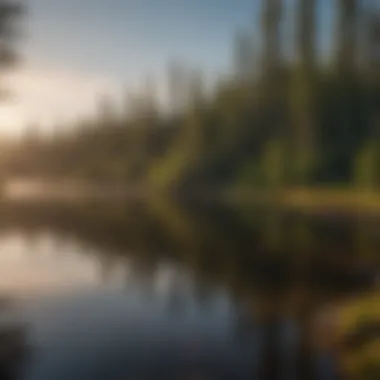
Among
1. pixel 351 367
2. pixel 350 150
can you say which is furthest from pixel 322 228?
pixel 351 367

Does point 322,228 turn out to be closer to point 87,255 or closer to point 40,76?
point 87,255

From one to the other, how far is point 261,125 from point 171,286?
42.9 inches

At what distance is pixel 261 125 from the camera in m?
3.22

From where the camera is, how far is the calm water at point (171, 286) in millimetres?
2695

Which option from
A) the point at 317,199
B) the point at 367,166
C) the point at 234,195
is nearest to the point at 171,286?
the point at 234,195

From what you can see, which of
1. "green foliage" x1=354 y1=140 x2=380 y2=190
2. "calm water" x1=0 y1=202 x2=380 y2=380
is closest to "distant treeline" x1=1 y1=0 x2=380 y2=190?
→ "green foliage" x1=354 y1=140 x2=380 y2=190

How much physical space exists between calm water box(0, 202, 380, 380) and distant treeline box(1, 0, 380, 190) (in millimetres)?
253

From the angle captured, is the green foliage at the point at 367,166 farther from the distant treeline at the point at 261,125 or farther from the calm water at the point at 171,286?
the calm water at the point at 171,286

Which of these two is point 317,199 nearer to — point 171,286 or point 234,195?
point 234,195

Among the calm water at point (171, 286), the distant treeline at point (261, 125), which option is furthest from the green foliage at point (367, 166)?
the calm water at point (171, 286)

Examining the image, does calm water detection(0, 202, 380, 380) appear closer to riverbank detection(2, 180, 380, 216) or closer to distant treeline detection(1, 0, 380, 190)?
riverbank detection(2, 180, 380, 216)

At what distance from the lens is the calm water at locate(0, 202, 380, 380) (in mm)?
2695

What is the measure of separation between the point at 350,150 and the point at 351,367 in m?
1.22

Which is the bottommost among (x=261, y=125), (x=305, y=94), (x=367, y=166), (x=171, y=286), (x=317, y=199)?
(x=171, y=286)
